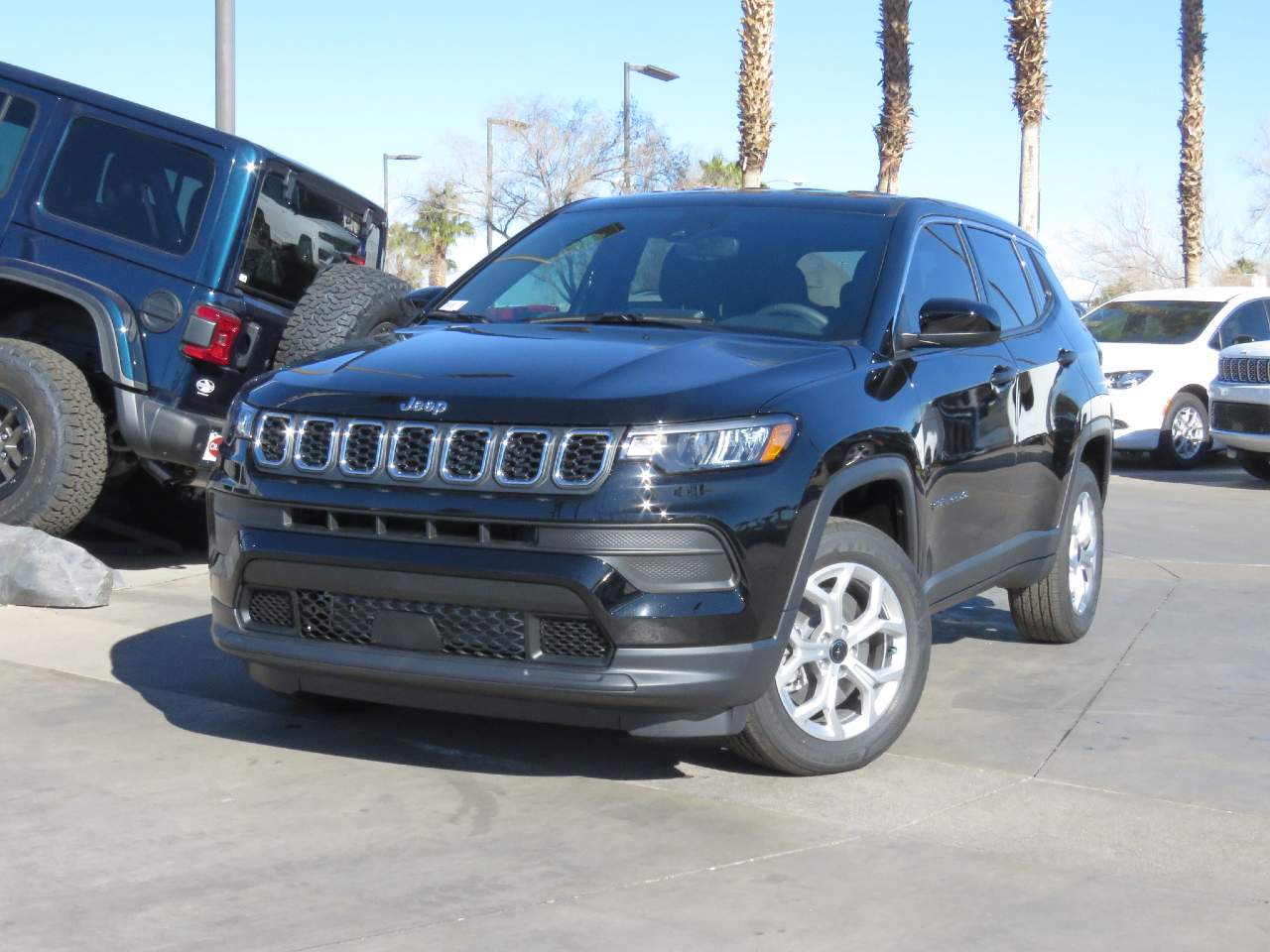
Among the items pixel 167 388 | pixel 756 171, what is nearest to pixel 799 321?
pixel 167 388

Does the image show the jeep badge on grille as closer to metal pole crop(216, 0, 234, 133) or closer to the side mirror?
the side mirror

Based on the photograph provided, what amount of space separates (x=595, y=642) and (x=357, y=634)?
0.70 metres

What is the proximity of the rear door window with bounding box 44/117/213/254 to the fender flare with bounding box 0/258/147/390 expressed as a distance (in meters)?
0.32

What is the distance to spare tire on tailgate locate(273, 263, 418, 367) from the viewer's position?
7352 millimetres

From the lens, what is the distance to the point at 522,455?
4.43m

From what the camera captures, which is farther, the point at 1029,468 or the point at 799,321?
the point at 1029,468

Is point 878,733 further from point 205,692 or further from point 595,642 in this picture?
point 205,692

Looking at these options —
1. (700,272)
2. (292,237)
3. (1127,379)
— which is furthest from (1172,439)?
(700,272)

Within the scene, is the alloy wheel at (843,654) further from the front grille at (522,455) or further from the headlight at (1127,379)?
the headlight at (1127,379)

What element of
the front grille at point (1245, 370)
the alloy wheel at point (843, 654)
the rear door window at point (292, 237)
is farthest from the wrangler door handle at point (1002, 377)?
the front grille at point (1245, 370)

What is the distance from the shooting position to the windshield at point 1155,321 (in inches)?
683

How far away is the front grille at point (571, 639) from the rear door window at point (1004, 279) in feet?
8.53

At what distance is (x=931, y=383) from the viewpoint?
5.49 metres

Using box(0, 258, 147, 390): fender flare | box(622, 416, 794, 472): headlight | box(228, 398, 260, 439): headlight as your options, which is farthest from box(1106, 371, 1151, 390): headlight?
box(228, 398, 260, 439): headlight
